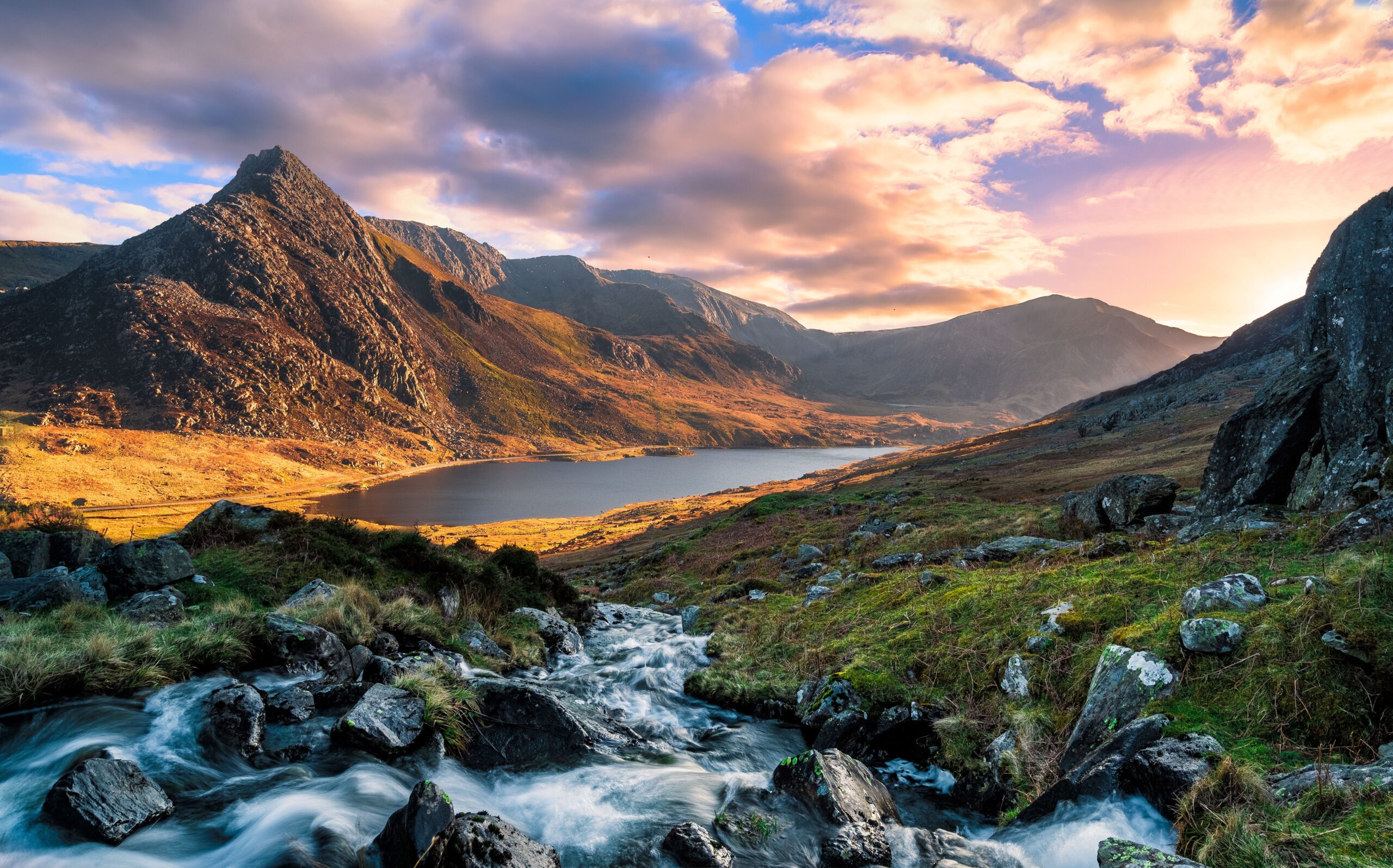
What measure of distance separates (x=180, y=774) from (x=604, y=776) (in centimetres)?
578

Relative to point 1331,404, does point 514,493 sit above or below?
below

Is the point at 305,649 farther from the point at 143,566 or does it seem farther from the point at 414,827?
the point at 414,827

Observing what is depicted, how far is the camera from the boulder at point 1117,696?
25.1 feet

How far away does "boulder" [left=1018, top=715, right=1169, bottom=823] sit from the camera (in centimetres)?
673

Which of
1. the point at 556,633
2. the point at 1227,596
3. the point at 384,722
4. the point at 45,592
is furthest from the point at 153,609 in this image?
the point at 1227,596

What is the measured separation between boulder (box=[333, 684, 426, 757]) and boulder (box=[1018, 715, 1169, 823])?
8.72m

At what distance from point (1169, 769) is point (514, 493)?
14944 cm

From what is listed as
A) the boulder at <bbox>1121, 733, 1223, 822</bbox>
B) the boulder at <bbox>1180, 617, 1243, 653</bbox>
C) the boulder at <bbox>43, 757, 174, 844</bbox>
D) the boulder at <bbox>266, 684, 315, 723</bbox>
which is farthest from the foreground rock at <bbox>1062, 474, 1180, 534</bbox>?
the boulder at <bbox>43, 757, 174, 844</bbox>

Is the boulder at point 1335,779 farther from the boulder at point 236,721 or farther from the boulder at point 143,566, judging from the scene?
the boulder at point 143,566

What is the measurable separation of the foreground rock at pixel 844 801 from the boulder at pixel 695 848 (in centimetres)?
123

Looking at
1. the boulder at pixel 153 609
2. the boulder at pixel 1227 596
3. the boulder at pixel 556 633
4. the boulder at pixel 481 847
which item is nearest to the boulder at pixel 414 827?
the boulder at pixel 481 847

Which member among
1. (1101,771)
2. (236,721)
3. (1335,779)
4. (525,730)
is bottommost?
(525,730)

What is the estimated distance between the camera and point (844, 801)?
754 cm

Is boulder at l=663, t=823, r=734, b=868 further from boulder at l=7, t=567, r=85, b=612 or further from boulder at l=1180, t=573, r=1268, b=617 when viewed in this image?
boulder at l=7, t=567, r=85, b=612
